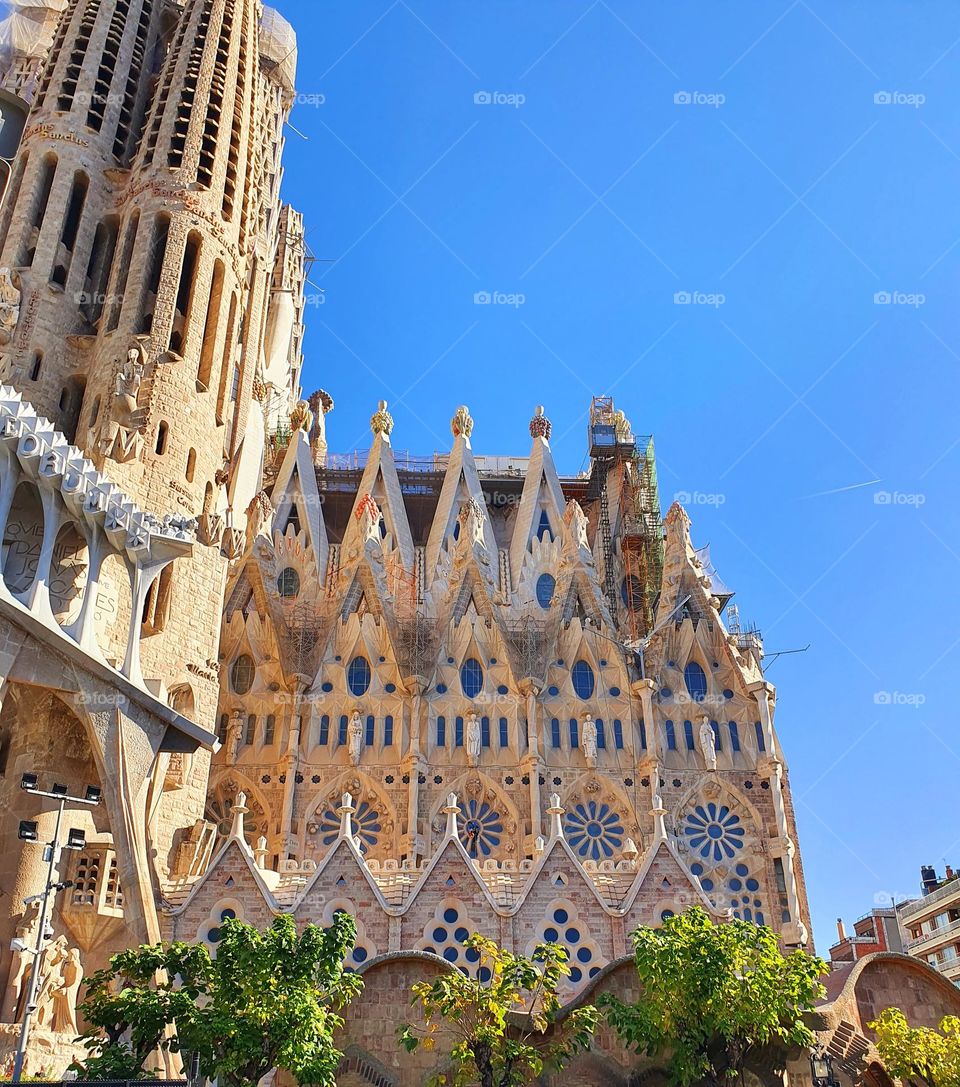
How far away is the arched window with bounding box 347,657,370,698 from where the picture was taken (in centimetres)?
2973

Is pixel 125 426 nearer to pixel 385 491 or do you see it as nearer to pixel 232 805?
pixel 232 805

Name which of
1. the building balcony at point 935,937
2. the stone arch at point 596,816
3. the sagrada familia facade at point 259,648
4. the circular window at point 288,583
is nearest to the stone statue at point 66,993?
the sagrada familia facade at point 259,648

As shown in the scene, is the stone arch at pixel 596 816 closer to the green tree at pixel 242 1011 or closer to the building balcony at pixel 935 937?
the green tree at pixel 242 1011

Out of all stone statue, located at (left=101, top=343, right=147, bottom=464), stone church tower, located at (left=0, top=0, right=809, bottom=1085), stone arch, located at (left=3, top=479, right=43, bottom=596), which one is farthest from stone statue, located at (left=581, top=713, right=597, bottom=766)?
stone arch, located at (left=3, top=479, right=43, bottom=596)

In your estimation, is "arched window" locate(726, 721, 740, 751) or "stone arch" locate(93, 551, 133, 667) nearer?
"stone arch" locate(93, 551, 133, 667)

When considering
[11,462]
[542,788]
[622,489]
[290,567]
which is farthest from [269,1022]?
[622,489]

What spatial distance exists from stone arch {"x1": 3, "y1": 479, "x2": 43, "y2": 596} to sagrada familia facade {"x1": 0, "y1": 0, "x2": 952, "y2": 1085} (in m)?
0.08

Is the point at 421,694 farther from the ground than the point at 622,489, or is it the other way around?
the point at 622,489

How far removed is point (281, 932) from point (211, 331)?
18.6m

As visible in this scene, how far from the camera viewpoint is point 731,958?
14.2m

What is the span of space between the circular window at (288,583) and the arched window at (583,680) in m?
9.20

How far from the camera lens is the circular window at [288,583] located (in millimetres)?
32844

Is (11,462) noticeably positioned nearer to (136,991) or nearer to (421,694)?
(136,991)

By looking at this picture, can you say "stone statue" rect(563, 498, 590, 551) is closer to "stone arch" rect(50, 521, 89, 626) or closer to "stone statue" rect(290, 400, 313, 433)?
"stone statue" rect(290, 400, 313, 433)
